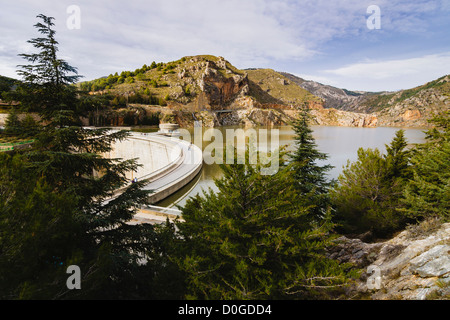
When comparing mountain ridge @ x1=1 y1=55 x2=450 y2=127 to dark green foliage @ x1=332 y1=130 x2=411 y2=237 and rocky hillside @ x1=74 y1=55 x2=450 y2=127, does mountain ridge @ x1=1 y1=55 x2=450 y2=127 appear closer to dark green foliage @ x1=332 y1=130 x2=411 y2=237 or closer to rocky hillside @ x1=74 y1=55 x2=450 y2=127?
rocky hillside @ x1=74 y1=55 x2=450 y2=127

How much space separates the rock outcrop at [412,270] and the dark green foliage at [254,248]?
118cm

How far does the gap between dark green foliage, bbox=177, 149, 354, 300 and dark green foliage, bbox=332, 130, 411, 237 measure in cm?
719

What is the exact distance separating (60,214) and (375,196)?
13.2m

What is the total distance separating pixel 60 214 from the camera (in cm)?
401

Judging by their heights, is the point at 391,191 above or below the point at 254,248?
below

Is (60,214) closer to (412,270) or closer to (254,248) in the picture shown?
(254,248)

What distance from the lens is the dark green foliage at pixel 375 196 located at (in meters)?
9.58

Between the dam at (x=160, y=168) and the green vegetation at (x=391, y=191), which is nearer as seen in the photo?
the green vegetation at (x=391, y=191)

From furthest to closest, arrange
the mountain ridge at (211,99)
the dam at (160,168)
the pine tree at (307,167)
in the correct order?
1. the mountain ridge at (211,99)
2. the dam at (160,168)
3. the pine tree at (307,167)

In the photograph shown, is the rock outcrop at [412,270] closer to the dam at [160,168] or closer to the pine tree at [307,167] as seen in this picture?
the pine tree at [307,167]

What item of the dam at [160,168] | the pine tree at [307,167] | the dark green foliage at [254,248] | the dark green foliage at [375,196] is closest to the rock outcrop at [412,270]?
the dark green foliage at [254,248]

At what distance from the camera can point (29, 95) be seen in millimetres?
5730

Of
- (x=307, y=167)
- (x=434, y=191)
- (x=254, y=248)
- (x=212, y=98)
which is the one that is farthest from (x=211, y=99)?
(x=254, y=248)

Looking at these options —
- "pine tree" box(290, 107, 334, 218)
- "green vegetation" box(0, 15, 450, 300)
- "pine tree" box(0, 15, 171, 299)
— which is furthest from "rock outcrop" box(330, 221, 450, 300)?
"pine tree" box(0, 15, 171, 299)
